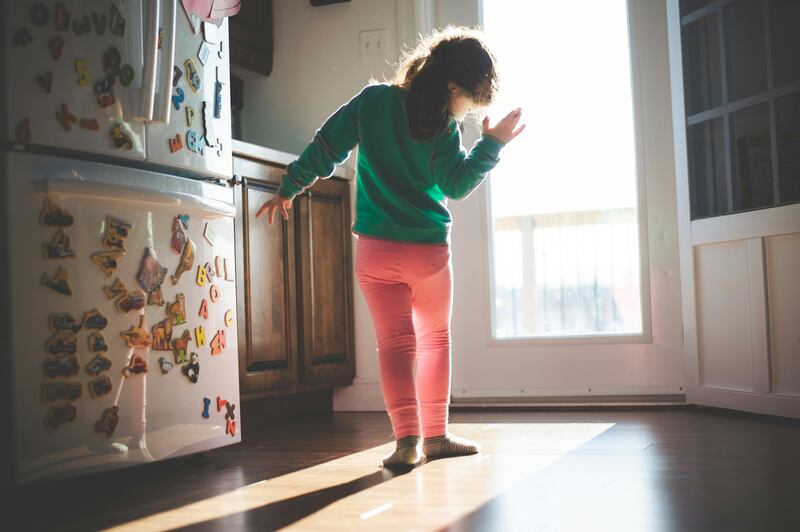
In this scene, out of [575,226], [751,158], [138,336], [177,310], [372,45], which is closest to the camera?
[138,336]

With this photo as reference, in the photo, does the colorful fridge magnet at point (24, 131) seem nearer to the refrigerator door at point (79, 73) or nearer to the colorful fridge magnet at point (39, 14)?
the refrigerator door at point (79, 73)

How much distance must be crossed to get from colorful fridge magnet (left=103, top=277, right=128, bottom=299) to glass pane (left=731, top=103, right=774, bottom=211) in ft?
5.52

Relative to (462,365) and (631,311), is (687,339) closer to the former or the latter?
(462,365)

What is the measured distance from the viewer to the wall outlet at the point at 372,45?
298cm

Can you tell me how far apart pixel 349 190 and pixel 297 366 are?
0.68 metres

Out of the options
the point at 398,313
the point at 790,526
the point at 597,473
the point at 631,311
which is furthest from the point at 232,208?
the point at 631,311

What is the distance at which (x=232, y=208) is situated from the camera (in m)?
2.01

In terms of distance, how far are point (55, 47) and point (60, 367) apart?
1.91ft

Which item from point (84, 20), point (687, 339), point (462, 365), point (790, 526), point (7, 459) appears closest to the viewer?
point (790, 526)

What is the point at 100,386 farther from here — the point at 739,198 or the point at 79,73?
the point at 739,198

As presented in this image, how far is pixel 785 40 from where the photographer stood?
7.57 feet

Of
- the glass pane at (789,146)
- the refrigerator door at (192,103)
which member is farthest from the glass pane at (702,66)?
the refrigerator door at (192,103)

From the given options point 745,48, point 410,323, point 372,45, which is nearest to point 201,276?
point 410,323

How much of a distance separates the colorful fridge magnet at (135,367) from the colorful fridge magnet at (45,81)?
528 mm
